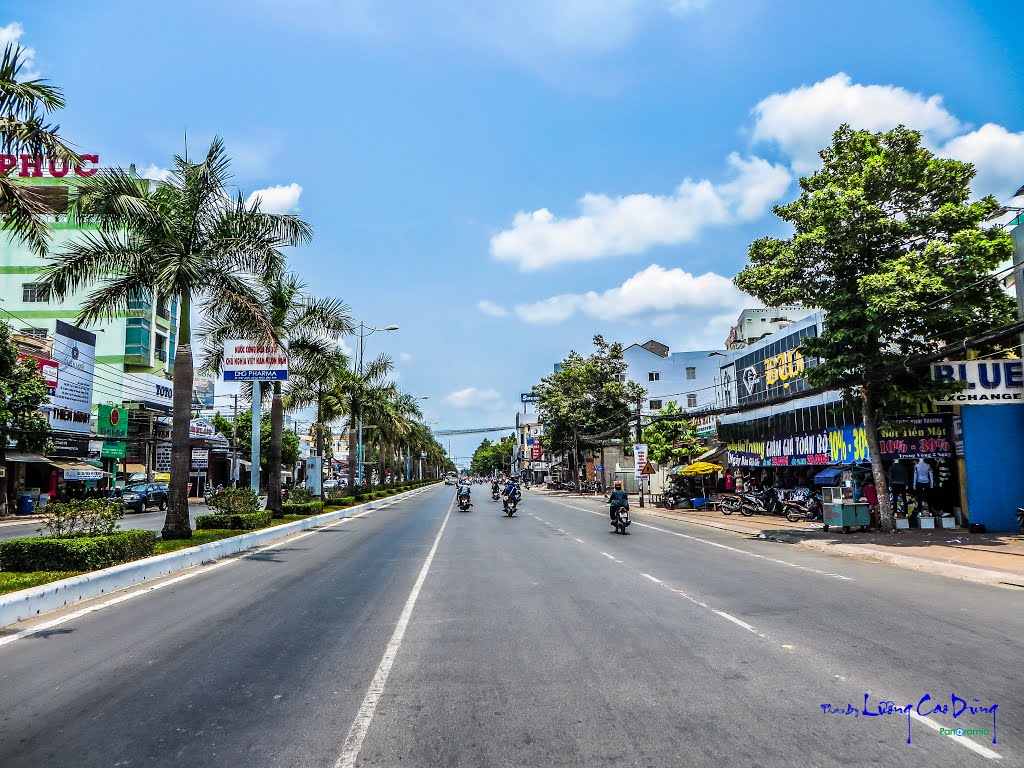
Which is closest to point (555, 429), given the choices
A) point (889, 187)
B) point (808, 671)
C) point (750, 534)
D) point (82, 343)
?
point (82, 343)

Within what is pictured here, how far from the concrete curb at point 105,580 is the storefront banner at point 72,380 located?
95.7 feet

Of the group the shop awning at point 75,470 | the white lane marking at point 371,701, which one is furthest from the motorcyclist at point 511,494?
the shop awning at point 75,470

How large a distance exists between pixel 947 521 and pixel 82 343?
47.5 metres

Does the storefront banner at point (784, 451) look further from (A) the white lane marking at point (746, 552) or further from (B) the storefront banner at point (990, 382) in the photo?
(B) the storefront banner at point (990, 382)

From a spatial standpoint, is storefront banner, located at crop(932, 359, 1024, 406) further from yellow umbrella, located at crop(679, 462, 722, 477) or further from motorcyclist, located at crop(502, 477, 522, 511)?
motorcyclist, located at crop(502, 477, 522, 511)

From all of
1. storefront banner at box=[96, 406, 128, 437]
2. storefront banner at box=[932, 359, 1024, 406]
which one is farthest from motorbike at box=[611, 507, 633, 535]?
storefront banner at box=[96, 406, 128, 437]

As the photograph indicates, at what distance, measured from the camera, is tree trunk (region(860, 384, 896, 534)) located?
2030 centimetres

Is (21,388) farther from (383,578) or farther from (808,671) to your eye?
(808,671)

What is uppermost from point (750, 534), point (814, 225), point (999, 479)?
point (814, 225)

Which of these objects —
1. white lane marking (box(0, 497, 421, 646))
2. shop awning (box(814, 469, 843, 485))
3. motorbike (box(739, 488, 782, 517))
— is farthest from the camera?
motorbike (box(739, 488, 782, 517))

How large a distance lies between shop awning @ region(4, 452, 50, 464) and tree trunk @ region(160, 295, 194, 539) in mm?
26336

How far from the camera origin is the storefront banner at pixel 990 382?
19844 mm

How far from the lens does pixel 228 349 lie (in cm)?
2236

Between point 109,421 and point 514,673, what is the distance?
48273 millimetres
